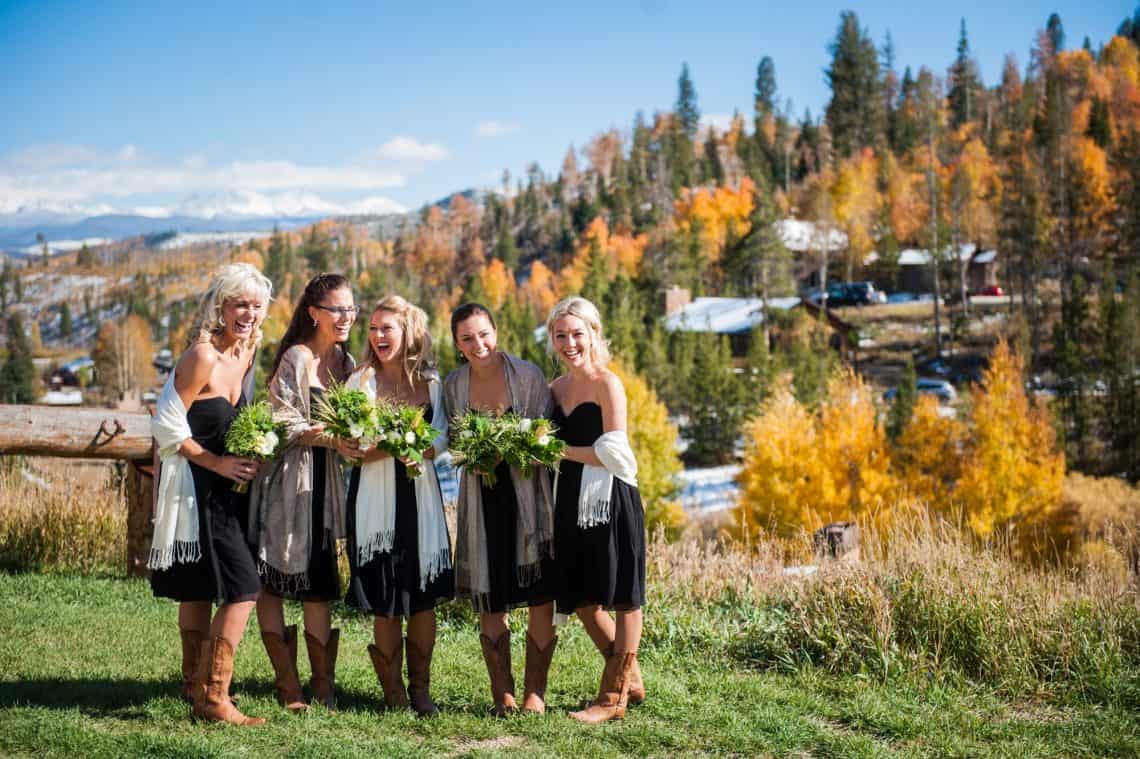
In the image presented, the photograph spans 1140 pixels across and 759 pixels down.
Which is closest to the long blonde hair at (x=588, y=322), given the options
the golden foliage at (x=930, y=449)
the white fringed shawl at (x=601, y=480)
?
the white fringed shawl at (x=601, y=480)

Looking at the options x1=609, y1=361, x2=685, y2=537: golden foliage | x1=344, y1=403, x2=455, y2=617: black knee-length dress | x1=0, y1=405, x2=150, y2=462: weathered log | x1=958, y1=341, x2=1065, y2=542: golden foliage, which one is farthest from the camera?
x1=958, y1=341, x2=1065, y2=542: golden foliage

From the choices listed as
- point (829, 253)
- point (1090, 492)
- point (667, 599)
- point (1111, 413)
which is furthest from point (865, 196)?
→ point (667, 599)

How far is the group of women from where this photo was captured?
15.1ft

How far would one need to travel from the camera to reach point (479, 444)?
4637 millimetres

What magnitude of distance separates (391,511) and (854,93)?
342 ft

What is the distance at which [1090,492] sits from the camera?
1469 inches

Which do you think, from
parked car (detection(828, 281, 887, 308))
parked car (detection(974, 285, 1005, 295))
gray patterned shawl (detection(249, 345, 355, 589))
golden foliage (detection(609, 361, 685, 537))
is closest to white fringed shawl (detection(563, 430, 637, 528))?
gray patterned shawl (detection(249, 345, 355, 589))

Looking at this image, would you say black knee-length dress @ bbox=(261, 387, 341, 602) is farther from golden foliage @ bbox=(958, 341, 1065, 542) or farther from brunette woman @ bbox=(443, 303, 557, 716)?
golden foliage @ bbox=(958, 341, 1065, 542)

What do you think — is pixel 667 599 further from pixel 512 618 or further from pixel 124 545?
pixel 124 545

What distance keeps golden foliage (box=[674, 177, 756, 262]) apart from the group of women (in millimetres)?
70404

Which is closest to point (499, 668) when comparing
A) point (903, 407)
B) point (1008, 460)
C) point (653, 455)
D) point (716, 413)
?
point (653, 455)

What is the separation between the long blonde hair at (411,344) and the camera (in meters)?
4.86

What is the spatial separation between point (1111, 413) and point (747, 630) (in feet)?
139

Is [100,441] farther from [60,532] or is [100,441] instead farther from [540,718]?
[540,718]
